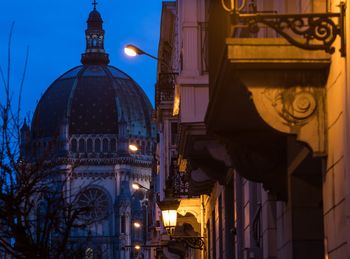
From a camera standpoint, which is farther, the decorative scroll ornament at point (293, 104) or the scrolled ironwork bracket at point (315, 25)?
the decorative scroll ornament at point (293, 104)

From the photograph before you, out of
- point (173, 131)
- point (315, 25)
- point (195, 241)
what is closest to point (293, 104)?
point (315, 25)

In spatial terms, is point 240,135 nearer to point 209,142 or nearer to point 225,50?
point 225,50

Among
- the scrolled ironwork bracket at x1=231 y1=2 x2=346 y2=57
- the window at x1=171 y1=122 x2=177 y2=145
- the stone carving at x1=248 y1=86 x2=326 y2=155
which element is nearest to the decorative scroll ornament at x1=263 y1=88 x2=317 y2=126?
the stone carving at x1=248 y1=86 x2=326 y2=155

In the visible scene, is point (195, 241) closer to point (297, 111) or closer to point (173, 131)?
point (173, 131)

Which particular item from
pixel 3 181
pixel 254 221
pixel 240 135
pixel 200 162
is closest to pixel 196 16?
pixel 200 162

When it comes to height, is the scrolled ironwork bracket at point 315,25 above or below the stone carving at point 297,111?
above

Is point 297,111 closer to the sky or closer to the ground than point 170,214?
closer to the ground

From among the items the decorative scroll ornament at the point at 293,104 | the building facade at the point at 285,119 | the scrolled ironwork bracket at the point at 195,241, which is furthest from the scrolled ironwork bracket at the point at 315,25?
the scrolled ironwork bracket at the point at 195,241

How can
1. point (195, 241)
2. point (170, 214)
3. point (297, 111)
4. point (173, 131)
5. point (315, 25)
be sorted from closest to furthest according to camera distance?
1. point (315, 25)
2. point (297, 111)
3. point (170, 214)
4. point (195, 241)
5. point (173, 131)

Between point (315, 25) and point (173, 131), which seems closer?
point (315, 25)

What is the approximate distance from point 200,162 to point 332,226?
1381cm

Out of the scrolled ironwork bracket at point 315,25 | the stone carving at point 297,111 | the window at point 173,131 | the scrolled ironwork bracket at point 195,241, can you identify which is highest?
the window at point 173,131

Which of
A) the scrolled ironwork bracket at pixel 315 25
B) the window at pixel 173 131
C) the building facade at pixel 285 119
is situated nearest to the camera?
the scrolled ironwork bracket at pixel 315 25

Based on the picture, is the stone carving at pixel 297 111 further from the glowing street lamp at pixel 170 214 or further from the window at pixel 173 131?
the window at pixel 173 131
